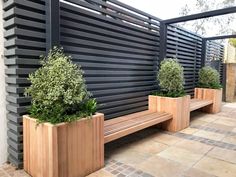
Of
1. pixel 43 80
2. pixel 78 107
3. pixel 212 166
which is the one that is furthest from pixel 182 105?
pixel 43 80

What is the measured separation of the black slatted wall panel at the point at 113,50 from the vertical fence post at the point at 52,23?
0.27 meters

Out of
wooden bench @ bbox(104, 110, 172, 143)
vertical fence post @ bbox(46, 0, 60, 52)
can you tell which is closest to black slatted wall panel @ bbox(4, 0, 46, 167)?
vertical fence post @ bbox(46, 0, 60, 52)

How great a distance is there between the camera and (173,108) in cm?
420

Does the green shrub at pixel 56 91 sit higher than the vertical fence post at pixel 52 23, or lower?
lower

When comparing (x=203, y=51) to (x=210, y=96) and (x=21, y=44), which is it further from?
(x=21, y=44)

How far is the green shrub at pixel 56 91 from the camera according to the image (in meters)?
2.15

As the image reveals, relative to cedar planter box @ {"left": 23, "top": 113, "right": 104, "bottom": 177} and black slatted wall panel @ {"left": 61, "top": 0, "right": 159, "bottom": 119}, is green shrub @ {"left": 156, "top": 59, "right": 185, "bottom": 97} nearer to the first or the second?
black slatted wall panel @ {"left": 61, "top": 0, "right": 159, "bottom": 119}

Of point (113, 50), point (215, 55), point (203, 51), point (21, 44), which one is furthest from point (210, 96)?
point (21, 44)

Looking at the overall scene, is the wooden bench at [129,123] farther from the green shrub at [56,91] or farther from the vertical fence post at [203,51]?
the vertical fence post at [203,51]

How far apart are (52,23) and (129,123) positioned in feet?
6.22

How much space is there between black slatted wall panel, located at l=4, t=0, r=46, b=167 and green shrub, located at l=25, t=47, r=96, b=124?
223mm

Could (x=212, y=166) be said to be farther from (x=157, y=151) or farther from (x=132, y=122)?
(x=132, y=122)

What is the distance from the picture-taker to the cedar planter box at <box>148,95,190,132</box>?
4195mm

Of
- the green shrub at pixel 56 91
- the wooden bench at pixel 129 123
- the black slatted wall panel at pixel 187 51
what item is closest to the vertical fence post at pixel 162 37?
the black slatted wall panel at pixel 187 51
